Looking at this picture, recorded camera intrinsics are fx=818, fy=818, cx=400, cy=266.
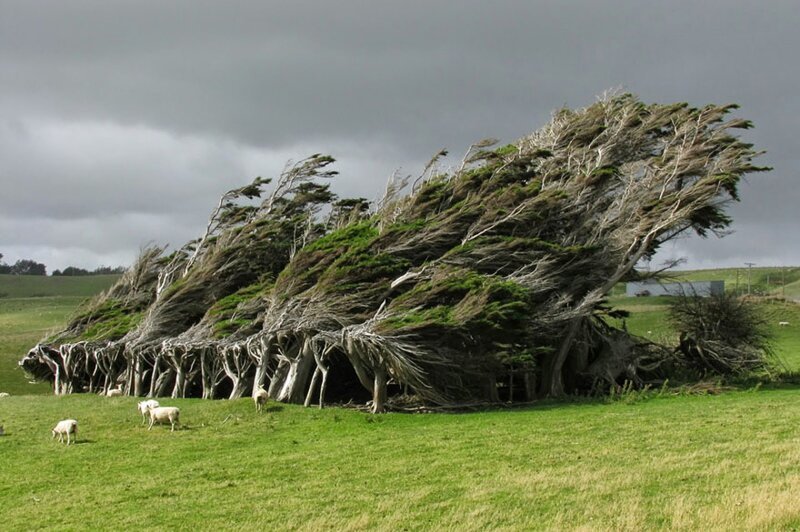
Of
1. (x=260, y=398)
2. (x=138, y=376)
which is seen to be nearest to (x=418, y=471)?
(x=260, y=398)

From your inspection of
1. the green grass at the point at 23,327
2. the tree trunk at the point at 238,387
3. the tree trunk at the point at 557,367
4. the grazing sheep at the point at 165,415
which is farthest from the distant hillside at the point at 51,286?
the grazing sheep at the point at 165,415

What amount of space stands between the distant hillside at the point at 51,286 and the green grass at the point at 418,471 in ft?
344

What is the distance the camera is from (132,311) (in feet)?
137

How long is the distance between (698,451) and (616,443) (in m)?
1.95

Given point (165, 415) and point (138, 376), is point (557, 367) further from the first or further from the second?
point (138, 376)

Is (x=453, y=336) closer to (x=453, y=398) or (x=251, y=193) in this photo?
(x=453, y=398)

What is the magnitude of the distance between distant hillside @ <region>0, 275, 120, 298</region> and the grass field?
105m

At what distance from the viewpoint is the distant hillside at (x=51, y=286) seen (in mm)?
122938

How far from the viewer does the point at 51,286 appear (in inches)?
5138

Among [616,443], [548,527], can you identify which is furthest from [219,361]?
[548,527]

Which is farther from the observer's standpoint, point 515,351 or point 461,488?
point 515,351

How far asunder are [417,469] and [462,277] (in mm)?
11350

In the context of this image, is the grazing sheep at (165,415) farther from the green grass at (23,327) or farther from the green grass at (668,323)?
the green grass at (668,323)

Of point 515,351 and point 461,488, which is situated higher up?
point 515,351
